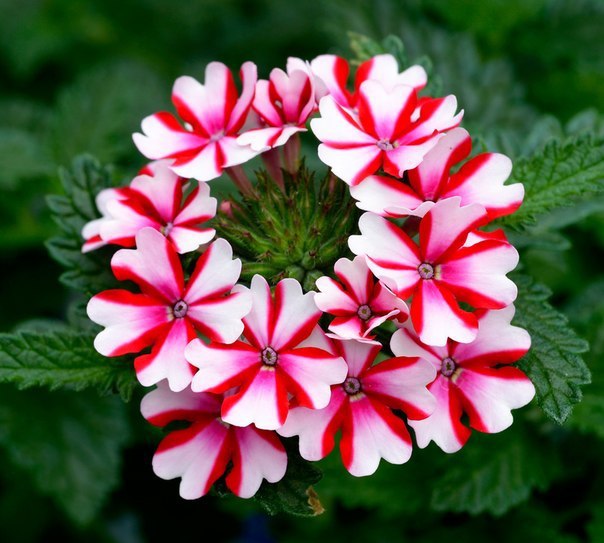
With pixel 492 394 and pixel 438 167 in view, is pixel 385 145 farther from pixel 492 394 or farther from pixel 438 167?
pixel 492 394

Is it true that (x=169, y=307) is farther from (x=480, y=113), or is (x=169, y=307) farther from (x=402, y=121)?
(x=480, y=113)

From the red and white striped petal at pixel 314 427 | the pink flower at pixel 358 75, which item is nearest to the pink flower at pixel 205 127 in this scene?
the pink flower at pixel 358 75

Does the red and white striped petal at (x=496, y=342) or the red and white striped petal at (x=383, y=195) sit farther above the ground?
the red and white striped petal at (x=383, y=195)

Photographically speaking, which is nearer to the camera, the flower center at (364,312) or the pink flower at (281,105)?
the flower center at (364,312)

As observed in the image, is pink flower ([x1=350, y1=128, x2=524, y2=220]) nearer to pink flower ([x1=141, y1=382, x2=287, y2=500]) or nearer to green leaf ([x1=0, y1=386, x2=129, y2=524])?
pink flower ([x1=141, y1=382, x2=287, y2=500])

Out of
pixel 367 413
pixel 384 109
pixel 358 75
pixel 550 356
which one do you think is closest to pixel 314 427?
pixel 367 413

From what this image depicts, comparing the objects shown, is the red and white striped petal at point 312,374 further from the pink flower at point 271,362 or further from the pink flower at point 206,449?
the pink flower at point 206,449

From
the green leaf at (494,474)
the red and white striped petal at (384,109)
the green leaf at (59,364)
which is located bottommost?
the green leaf at (494,474)

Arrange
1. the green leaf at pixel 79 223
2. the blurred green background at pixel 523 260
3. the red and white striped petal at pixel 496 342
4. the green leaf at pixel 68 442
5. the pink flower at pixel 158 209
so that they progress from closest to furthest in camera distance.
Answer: the red and white striped petal at pixel 496 342, the pink flower at pixel 158 209, the green leaf at pixel 79 223, the blurred green background at pixel 523 260, the green leaf at pixel 68 442
